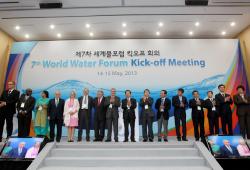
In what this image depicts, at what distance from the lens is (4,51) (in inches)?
353

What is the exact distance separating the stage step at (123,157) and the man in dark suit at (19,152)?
397mm

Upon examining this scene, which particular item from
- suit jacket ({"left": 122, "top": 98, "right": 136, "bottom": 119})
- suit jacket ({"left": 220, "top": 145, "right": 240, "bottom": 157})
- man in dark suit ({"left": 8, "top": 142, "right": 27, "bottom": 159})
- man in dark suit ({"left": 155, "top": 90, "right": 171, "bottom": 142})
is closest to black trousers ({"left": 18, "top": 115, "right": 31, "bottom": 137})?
man in dark suit ({"left": 8, "top": 142, "right": 27, "bottom": 159})

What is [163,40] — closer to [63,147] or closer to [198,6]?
[198,6]

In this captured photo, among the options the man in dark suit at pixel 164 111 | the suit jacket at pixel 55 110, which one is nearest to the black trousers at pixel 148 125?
the man in dark suit at pixel 164 111

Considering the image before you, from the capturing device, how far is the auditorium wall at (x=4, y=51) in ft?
28.9

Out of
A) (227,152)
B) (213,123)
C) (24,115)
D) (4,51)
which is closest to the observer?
(227,152)

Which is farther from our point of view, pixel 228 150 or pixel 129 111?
pixel 129 111

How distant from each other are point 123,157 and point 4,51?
20.4 feet

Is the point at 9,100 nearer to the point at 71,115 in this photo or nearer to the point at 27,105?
the point at 27,105

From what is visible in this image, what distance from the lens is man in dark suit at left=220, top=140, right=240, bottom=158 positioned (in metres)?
4.97

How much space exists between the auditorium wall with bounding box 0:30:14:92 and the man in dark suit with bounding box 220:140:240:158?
7256 millimetres

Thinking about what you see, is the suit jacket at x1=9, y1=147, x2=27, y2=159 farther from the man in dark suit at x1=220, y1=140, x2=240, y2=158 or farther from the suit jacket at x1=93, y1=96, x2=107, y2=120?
the man in dark suit at x1=220, y1=140, x2=240, y2=158

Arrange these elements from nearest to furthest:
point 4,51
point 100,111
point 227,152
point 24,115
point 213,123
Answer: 1. point 227,152
2. point 24,115
3. point 100,111
4. point 213,123
5. point 4,51

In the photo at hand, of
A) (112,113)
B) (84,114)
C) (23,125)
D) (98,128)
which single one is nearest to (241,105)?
(112,113)
